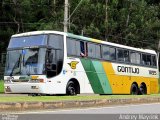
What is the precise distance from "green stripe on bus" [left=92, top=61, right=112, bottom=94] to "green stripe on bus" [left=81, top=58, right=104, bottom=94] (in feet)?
0.85

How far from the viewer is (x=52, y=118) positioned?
45.1 feet

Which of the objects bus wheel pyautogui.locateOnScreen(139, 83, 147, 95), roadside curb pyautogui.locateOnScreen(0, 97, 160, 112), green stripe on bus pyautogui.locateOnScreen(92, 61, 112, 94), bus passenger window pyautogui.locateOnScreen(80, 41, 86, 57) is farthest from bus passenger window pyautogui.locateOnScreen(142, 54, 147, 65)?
roadside curb pyautogui.locateOnScreen(0, 97, 160, 112)

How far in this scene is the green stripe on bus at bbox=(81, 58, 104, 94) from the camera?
2677 centimetres

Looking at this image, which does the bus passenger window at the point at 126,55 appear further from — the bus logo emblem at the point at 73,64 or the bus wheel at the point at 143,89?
the bus logo emblem at the point at 73,64

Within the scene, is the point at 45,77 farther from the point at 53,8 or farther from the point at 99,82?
the point at 53,8

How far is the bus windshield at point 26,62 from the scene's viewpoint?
934 inches

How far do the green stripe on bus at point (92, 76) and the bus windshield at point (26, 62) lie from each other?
338cm

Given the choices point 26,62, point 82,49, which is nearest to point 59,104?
point 26,62

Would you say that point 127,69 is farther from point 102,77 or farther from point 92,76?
point 92,76

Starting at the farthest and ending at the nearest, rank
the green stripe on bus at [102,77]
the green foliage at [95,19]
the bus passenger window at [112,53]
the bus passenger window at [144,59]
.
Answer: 1. the green foliage at [95,19]
2. the bus passenger window at [144,59]
3. the bus passenger window at [112,53]
4. the green stripe on bus at [102,77]

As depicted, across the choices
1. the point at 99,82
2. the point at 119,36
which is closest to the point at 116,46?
the point at 99,82

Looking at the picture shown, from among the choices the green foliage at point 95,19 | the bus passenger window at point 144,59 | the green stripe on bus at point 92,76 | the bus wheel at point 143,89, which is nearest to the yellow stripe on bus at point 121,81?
the bus wheel at point 143,89

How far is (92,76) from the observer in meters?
27.5

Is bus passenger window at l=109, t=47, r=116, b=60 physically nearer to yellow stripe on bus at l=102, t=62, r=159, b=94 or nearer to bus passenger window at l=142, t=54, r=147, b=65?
yellow stripe on bus at l=102, t=62, r=159, b=94
